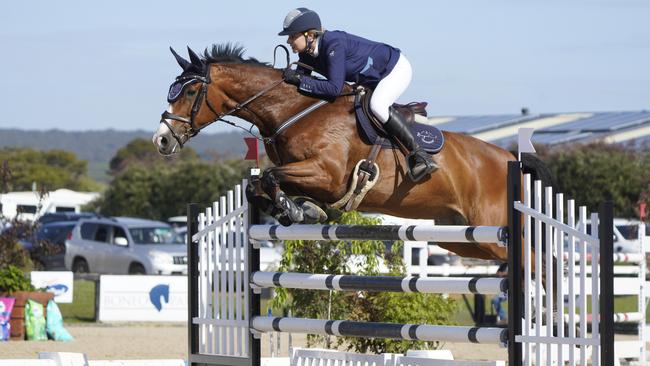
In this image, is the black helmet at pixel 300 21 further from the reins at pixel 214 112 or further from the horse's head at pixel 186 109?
the horse's head at pixel 186 109

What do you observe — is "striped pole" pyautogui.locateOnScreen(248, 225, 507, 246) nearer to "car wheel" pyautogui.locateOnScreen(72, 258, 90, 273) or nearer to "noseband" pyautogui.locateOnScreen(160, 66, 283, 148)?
"noseband" pyautogui.locateOnScreen(160, 66, 283, 148)

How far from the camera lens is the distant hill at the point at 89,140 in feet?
432

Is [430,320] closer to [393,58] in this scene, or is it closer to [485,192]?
[485,192]

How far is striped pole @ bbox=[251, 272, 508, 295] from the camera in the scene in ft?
14.9

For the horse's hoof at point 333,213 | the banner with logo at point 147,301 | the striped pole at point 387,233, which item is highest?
the horse's hoof at point 333,213

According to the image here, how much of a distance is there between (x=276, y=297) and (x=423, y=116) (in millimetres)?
1690

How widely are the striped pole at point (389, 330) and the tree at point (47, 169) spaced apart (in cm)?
4785

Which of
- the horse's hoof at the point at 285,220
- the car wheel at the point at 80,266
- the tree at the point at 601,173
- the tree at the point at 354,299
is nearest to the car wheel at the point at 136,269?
the car wheel at the point at 80,266

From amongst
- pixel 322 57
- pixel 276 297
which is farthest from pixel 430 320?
pixel 322 57

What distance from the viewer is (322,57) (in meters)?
5.54

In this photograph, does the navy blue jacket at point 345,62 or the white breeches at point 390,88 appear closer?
the navy blue jacket at point 345,62

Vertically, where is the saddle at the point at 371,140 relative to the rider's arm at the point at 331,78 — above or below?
below

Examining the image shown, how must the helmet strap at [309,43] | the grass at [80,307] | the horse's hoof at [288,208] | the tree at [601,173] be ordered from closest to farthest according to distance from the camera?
the horse's hoof at [288,208], the helmet strap at [309,43], the grass at [80,307], the tree at [601,173]

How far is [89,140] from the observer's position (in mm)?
139750
